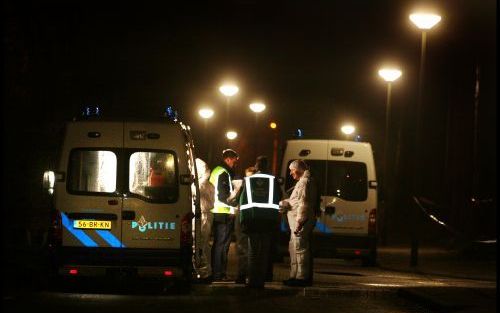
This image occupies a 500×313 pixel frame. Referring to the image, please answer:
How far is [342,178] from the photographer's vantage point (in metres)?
21.4

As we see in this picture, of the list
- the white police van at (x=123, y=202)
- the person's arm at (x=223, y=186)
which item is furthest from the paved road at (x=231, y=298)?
the person's arm at (x=223, y=186)

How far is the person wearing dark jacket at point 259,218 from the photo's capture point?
15.4m

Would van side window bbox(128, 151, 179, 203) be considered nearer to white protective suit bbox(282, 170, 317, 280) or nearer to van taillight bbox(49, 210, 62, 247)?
van taillight bbox(49, 210, 62, 247)

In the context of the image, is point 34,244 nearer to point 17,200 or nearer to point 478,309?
point 17,200

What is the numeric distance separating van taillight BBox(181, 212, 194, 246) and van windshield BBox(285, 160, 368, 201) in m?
6.85

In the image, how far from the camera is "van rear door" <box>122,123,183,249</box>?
14.5 metres

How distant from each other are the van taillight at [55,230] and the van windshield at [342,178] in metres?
7.61

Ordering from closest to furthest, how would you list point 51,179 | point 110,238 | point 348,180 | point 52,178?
point 110,238 < point 52,178 < point 51,179 < point 348,180

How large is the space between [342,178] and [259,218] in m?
6.20

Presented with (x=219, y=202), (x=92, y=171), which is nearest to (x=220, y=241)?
(x=219, y=202)

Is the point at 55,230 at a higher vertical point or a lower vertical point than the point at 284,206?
lower

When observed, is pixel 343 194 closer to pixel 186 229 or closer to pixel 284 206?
pixel 284 206

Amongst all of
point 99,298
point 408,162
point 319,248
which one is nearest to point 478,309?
point 99,298

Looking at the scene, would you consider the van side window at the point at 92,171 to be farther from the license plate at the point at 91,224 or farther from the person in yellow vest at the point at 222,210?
the person in yellow vest at the point at 222,210
